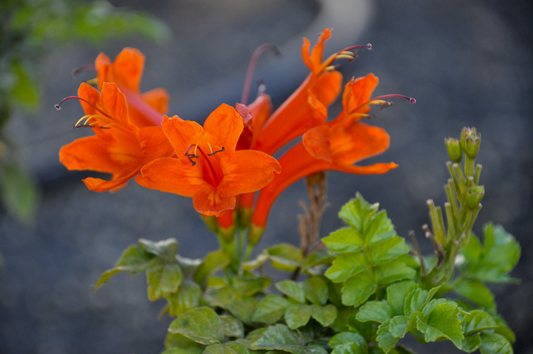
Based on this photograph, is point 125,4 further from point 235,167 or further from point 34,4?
point 235,167

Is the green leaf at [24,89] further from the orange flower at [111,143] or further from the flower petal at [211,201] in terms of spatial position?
the flower petal at [211,201]

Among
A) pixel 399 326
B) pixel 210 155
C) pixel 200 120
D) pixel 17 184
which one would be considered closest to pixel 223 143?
pixel 210 155

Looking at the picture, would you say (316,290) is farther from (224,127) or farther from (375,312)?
(224,127)

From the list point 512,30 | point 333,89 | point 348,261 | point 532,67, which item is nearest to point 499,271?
point 348,261

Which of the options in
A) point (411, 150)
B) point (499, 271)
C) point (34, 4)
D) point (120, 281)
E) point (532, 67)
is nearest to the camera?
point (499, 271)

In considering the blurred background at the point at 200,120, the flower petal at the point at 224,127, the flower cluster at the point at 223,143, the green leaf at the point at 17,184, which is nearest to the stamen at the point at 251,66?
the flower cluster at the point at 223,143
